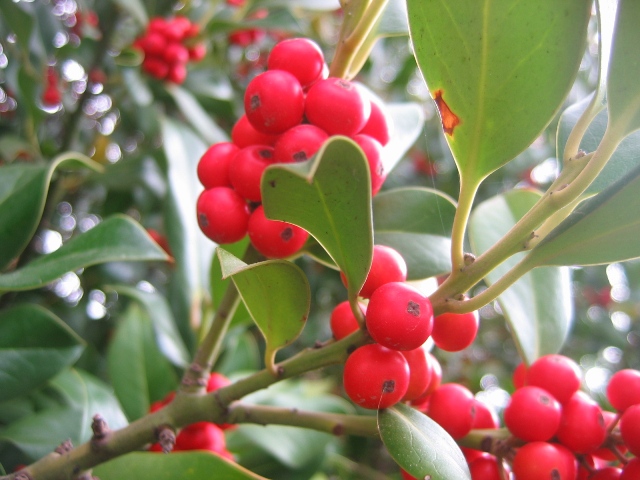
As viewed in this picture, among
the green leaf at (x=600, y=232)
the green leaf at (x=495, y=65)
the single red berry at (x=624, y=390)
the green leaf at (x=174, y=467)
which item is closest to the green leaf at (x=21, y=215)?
the green leaf at (x=174, y=467)

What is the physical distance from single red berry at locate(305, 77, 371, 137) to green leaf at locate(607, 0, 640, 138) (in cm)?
26

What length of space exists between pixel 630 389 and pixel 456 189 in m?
1.79

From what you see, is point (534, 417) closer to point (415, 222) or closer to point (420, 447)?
point (420, 447)

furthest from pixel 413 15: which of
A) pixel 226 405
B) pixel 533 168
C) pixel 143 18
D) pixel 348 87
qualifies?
pixel 533 168

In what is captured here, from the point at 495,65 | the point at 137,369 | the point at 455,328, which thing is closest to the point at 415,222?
the point at 455,328

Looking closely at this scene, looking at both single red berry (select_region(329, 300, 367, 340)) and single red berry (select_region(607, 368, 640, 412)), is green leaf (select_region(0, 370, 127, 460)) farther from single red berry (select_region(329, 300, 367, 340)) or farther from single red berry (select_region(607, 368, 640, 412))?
single red berry (select_region(607, 368, 640, 412))

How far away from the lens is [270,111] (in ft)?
2.12

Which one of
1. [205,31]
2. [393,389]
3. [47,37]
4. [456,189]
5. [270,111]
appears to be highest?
[270,111]

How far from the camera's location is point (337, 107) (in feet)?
2.06

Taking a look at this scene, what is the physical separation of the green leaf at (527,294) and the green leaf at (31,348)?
0.69 meters

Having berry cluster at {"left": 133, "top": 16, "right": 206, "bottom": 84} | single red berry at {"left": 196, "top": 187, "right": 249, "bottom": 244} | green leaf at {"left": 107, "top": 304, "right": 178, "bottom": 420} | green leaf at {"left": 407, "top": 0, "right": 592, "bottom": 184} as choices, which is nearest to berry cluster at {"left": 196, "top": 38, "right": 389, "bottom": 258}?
single red berry at {"left": 196, "top": 187, "right": 249, "bottom": 244}

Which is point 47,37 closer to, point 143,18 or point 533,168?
point 143,18

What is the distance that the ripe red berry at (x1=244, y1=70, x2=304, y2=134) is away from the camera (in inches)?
25.3

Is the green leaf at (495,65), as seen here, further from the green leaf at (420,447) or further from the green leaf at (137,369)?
the green leaf at (137,369)
